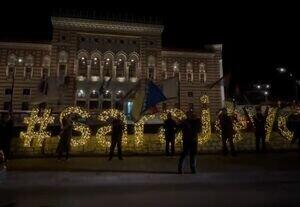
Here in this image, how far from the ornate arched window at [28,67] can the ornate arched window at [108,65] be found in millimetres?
10033

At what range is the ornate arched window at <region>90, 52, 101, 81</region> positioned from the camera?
44812 mm

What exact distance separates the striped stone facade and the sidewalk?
2784 cm

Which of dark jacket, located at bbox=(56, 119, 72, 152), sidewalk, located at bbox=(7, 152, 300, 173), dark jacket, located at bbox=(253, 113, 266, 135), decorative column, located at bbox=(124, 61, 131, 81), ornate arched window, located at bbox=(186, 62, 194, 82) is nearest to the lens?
sidewalk, located at bbox=(7, 152, 300, 173)

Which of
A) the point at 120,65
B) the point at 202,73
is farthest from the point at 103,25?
the point at 202,73

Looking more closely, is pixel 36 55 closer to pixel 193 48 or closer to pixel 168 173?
pixel 193 48

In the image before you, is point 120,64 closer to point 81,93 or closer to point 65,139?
point 81,93

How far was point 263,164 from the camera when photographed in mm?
12312

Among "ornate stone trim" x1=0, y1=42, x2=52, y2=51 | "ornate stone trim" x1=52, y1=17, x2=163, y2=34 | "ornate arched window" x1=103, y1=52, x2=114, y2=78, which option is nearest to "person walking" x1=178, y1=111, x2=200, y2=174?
"ornate arched window" x1=103, y1=52, x2=114, y2=78

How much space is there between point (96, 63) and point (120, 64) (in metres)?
3.50

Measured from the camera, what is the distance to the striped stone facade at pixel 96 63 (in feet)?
141

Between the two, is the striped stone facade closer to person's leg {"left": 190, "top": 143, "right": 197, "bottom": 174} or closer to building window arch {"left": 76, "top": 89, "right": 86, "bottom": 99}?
building window arch {"left": 76, "top": 89, "right": 86, "bottom": 99}

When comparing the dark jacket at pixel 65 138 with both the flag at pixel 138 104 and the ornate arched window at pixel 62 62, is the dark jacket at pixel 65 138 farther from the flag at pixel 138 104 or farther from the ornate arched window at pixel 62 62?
the ornate arched window at pixel 62 62

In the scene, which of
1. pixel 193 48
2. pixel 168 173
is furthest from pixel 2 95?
pixel 168 173

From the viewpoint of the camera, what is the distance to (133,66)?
46906 mm
